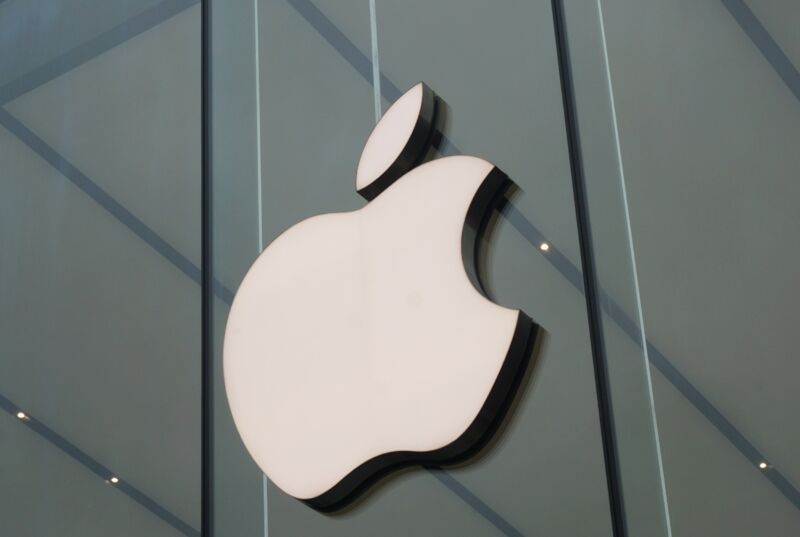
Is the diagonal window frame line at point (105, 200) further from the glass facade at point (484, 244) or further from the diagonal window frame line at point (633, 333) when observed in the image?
the diagonal window frame line at point (633, 333)

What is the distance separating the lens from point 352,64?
2012 mm

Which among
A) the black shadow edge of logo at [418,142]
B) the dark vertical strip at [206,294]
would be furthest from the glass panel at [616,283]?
the dark vertical strip at [206,294]

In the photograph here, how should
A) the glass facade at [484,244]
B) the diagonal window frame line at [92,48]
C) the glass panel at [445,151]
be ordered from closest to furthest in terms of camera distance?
the glass facade at [484,244]
the glass panel at [445,151]
the diagonal window frame line at [92,48]

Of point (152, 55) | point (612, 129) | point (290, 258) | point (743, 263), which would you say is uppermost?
point (152, 55)

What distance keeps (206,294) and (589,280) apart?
0.83 m

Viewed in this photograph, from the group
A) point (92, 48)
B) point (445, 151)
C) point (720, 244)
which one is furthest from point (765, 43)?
point (92, 48)

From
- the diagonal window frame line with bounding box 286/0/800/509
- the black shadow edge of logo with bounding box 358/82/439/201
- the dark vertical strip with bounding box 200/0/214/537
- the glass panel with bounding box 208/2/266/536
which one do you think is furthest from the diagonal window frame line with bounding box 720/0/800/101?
the dark vertical strip with bounding box 200/0/214/537

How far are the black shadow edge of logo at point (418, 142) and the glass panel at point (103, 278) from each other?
0.54 m

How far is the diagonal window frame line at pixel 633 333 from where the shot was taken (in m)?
1.33

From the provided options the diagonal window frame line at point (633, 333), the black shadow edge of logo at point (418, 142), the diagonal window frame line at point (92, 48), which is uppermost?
the diagonal window frame line at point (92, 48)

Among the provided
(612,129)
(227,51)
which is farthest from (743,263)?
(227,51)

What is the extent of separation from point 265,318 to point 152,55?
80cm

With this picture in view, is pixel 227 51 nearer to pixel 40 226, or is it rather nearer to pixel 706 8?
pixel 40 226

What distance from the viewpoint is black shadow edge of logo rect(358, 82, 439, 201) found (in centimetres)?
179
